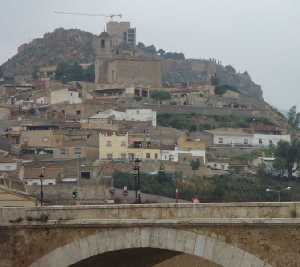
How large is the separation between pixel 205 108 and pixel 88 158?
21578 mm

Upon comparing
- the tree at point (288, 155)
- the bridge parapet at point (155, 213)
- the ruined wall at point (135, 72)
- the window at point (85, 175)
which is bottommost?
the window at point (85, 175)

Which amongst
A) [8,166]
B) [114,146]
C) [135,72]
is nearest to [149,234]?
[8,166]

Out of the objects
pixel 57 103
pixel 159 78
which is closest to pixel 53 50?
pixel 159 78

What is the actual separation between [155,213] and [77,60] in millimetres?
106658

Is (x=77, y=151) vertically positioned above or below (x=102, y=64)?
below

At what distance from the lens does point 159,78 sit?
106 m

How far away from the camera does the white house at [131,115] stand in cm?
8644

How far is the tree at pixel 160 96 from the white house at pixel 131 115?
8965 mm

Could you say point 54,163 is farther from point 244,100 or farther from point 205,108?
point 244,100

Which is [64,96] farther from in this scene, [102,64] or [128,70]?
[102,64]

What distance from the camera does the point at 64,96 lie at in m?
93.7

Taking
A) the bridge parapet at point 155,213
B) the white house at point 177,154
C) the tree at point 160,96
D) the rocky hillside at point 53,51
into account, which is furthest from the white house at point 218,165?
the bridge parapet at point 155,213

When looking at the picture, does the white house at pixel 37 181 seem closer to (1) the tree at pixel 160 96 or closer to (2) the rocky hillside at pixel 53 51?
(1) the tree at pixel 160 96

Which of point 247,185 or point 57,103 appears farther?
point 57,103
